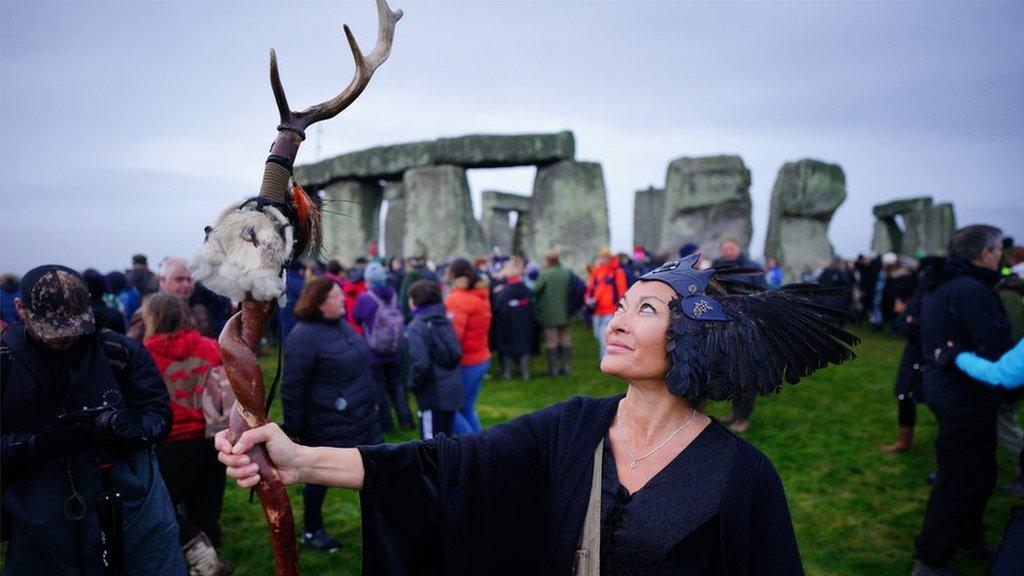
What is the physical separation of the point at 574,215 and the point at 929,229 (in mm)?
11478

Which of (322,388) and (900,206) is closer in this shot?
(322,388)

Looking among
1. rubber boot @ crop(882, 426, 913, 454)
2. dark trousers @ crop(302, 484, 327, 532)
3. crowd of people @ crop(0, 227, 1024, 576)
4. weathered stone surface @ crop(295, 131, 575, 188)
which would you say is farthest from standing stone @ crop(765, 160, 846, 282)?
dark trousers @ crop(302, 484, 327, 532)

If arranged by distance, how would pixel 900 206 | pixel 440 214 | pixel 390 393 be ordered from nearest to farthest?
1. pixel 390 393
2. pixel 440 214
3. pixel 900 206

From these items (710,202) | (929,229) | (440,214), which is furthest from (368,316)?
(929,229)

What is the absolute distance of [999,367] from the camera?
136 inches

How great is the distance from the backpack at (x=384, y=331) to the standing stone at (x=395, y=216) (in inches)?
452

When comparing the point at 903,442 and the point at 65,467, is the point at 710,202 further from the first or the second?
the point at 65,467

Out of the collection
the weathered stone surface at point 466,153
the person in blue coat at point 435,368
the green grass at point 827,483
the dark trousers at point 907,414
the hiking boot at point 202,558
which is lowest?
the green grass at point 827,483

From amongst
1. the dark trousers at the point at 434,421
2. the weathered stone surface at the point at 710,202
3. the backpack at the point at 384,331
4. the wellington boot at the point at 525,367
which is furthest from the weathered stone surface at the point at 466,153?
the dark trousers at the point at 434,421

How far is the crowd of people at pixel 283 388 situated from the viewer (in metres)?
2.54

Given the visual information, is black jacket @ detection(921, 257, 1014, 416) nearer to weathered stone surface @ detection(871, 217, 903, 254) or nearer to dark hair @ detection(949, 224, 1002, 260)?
dark hair @ detection(949, 224, 1002, 260)

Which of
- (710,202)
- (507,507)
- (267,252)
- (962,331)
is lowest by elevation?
(507,507)

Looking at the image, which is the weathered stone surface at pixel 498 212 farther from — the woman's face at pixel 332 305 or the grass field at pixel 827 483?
the woman's face at pixel 332 305

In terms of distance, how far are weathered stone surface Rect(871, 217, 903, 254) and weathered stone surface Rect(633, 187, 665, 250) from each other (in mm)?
7168
